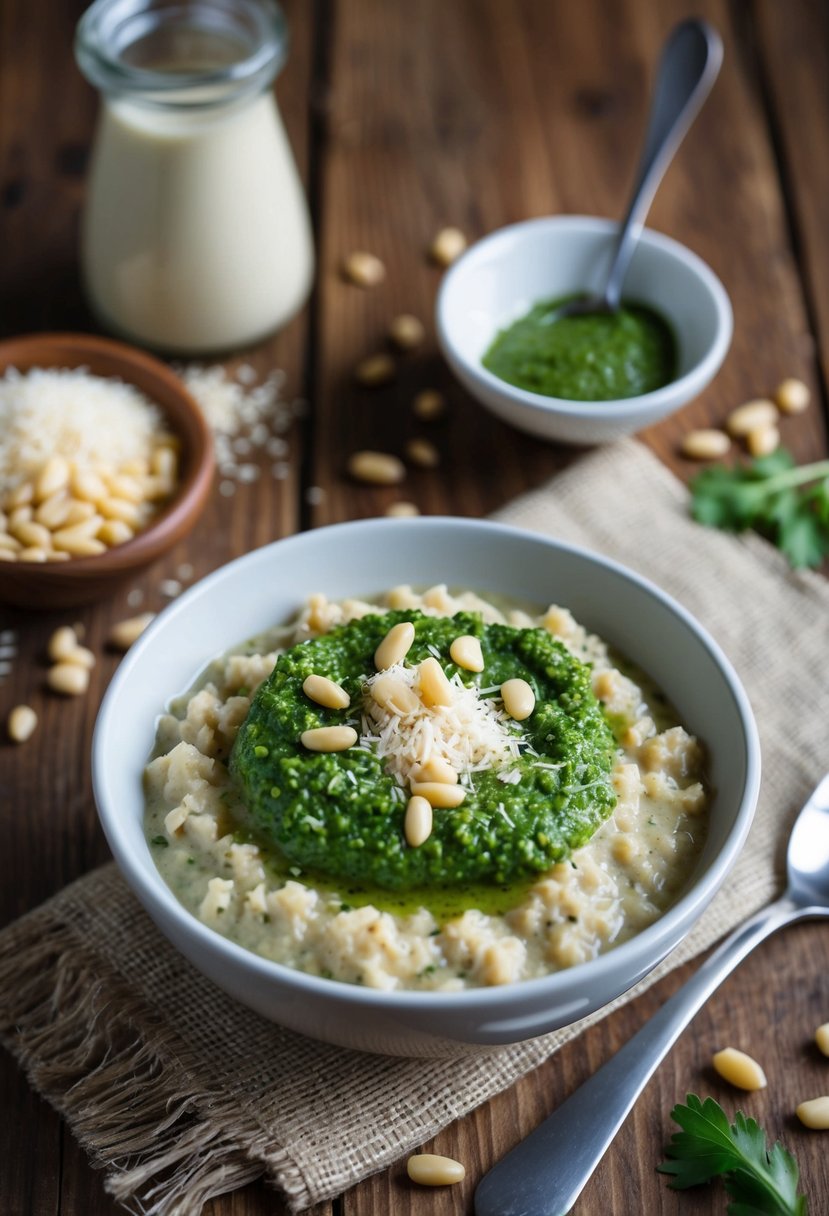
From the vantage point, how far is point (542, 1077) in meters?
3.30

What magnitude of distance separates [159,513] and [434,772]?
182 centimetres

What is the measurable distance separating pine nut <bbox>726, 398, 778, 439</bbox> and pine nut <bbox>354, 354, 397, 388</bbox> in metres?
1.37

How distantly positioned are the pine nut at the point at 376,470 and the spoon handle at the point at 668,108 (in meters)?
1.13

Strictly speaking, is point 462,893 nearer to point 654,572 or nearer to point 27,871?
point 27,871

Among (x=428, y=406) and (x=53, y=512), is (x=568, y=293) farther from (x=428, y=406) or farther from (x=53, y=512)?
(x=53, y=512)

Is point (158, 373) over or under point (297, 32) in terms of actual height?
under

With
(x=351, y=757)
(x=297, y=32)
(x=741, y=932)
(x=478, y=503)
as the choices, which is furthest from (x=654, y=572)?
(x=297, y=32)

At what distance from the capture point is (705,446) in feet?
16.3

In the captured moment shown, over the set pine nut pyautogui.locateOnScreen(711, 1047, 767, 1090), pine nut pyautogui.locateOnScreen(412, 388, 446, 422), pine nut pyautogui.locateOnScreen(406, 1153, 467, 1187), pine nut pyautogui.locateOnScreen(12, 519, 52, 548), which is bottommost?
pine nut pyautogui.locateOnScreen(711, 1047, 767, 1090)

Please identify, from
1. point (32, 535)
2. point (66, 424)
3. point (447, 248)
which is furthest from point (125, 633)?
point (447, 248)

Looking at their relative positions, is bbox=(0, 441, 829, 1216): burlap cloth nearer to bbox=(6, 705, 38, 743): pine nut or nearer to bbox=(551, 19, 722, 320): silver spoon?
bbox=(6, 705, 38, 743): pine nut

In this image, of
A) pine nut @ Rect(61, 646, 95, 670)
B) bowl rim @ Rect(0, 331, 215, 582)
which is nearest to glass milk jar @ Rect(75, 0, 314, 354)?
bowl rim @ Rect(0, 331, 215, 582)

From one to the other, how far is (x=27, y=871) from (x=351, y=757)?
3.98ft

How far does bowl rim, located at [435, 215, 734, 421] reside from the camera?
4.58m
